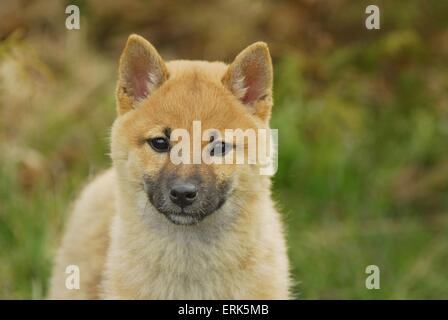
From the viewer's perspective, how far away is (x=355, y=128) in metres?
8.72

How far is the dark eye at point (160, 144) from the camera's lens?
523cm

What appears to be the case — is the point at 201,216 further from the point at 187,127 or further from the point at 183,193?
the point at 187,127

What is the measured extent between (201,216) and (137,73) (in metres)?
0.98

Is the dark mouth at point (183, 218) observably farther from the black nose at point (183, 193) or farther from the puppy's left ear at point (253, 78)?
the puppy's left ear at point (253, 78)

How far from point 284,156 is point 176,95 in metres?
3.19

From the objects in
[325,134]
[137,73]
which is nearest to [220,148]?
[137,73]

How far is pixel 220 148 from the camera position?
524cm

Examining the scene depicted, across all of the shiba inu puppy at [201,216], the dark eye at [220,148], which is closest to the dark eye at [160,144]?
the shiba inu puppy at [201,216]

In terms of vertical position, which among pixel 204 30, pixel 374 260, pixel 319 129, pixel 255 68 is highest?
pixel 204 30

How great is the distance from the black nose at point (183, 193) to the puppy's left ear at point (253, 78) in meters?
0.79

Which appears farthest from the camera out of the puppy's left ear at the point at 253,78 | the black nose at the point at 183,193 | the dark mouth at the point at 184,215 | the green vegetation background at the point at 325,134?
the green vegetation background at the point at 325,134

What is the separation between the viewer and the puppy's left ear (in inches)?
212

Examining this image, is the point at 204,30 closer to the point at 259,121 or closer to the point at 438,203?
the point at 438,203
